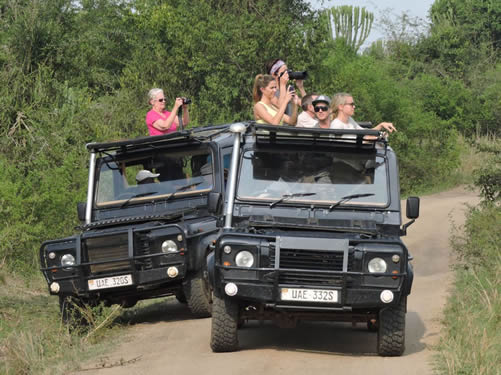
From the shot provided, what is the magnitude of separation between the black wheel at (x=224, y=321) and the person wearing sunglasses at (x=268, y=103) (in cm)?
Result: 222

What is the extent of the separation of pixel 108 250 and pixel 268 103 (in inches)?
86.4

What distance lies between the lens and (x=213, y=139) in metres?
10.9

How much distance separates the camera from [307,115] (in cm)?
960

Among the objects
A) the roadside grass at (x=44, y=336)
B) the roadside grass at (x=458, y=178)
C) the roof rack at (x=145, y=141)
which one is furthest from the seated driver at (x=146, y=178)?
the roadside grass at (x=458, y=178)

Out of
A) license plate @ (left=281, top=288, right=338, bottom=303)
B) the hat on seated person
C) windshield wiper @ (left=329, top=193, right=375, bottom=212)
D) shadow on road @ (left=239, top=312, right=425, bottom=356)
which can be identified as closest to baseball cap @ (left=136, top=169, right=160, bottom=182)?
shadow on road @ (left=239, top=312, right=425, bottom=356)

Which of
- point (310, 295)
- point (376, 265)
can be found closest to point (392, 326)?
point (376, 265)

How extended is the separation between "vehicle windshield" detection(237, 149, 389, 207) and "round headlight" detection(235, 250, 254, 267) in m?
0.95

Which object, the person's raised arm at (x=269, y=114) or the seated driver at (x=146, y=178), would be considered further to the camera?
the seated driver at (x=146, y=178)

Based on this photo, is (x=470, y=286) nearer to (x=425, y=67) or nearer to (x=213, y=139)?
(x=213, y=139)

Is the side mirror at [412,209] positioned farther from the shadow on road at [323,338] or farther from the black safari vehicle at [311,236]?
the shadow on road at [323,338]

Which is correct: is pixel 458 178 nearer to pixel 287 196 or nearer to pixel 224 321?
pixel 287 196

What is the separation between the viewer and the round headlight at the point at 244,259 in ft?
23.6

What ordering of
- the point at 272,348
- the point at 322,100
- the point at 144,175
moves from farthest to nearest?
1. the point at 144,175
2. the point at 322,100
3. the point at 272,348

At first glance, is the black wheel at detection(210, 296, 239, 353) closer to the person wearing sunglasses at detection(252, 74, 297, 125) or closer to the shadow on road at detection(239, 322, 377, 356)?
the shadow on road at detection(239, 322, 377, 356)
